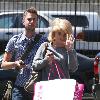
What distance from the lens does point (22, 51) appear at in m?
5.10

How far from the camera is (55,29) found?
464 cm

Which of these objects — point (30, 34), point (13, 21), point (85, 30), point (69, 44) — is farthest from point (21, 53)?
point (85, 30)

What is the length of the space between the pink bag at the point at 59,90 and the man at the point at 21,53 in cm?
45

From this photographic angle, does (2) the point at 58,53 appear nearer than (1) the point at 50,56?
No

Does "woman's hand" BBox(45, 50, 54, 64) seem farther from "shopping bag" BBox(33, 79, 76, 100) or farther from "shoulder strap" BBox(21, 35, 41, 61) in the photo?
"shoulder strap" BBox(21, 35, 41, 61)

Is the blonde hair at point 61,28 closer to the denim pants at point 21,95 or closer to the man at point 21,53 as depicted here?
the man at point 21,53

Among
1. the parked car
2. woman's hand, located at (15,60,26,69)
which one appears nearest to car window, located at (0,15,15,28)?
the parked car

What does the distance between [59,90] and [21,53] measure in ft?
2.63

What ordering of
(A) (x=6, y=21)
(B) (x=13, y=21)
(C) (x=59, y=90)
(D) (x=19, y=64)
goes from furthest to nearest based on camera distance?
(A) (x=6, y=21) < (B) (x=13, y=21) < (D) (x=19, y=64) < (C) (x=59, y=90)

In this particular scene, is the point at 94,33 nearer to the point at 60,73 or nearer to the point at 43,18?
the point at 43,18

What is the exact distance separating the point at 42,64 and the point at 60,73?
0.19 m

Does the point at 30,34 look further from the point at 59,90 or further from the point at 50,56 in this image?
the point at 59,90

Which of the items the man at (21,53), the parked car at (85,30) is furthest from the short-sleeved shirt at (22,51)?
the parked car at (85,30)

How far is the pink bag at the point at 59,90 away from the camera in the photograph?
4.46 metres
